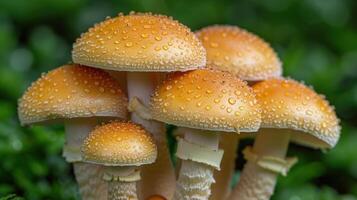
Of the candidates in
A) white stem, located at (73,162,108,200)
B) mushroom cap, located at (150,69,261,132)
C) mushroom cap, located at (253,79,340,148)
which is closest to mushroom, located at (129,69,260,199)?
mushroom cap, located at (150,69,261,132)

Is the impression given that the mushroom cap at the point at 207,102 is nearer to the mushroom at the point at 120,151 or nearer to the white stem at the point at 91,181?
the mushroom at the point at 120,151

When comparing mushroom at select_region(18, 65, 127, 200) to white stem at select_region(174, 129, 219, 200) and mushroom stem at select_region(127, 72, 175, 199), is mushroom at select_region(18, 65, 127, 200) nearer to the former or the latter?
mushroom stem at select_region(127, 72, 175, 199)

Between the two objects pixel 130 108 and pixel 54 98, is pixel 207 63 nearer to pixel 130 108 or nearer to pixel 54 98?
pixel 130 108

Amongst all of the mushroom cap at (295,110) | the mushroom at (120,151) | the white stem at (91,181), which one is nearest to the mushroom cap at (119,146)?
the mushroom at (120,151)

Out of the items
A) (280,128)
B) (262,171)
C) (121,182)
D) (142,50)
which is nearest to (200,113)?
(142,50)

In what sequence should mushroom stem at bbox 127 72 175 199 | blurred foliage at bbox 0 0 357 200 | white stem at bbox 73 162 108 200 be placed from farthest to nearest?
blurred foliage at bbox 0 0 357 200, white stem at bbox 73 162 108 200, mushroom stem at bbox 127 72 175 199
